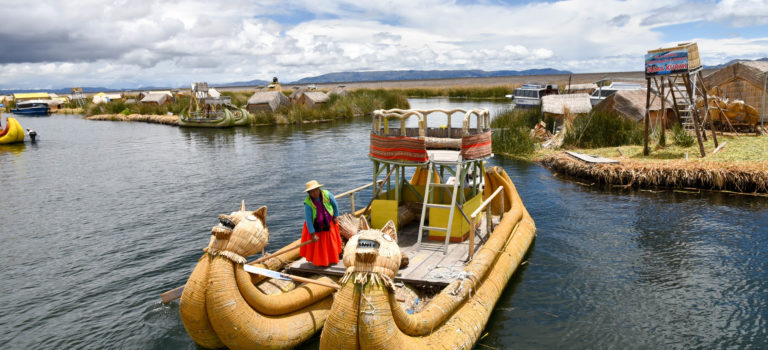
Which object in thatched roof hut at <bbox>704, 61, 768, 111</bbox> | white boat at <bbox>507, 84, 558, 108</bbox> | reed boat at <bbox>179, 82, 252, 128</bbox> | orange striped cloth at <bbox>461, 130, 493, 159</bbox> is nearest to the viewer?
orange striped cloth at <bbox>461, 130, 493, 159</bbox>

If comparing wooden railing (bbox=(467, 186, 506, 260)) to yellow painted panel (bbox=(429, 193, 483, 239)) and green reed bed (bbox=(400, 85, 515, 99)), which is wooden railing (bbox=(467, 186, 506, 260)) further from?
green reed bed (bbox=(400, 85, 515, 99))

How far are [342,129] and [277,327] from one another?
128 ft

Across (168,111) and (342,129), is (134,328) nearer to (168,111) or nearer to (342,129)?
(342,129)

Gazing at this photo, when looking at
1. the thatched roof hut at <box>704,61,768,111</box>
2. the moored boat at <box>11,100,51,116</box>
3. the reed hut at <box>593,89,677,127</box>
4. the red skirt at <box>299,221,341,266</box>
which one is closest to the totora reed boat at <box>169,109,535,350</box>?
the red skirt at <box>299,221,341,266</box>

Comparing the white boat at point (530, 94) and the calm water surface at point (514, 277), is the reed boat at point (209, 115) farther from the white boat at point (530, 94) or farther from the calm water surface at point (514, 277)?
the white boat at point (530, 94)

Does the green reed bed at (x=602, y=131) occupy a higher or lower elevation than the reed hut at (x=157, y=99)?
lower

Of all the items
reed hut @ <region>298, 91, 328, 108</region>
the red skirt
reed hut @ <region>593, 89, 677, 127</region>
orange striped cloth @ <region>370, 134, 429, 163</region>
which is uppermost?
reed hut @ <region>298, 91, 328, 108</region>

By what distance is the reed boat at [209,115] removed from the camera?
49.6 m

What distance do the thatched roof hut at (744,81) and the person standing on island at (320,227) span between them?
2658 cm

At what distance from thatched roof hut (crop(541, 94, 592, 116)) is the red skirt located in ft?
86.4

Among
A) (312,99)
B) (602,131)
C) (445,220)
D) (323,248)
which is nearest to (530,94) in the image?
(602,131)

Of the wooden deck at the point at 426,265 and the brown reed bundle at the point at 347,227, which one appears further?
the brown reed bundle at the point at 347,227

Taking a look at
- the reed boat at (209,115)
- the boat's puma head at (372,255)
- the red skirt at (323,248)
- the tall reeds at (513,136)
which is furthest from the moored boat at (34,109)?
the boat's puma head at (372,255)

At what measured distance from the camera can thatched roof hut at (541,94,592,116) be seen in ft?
108
